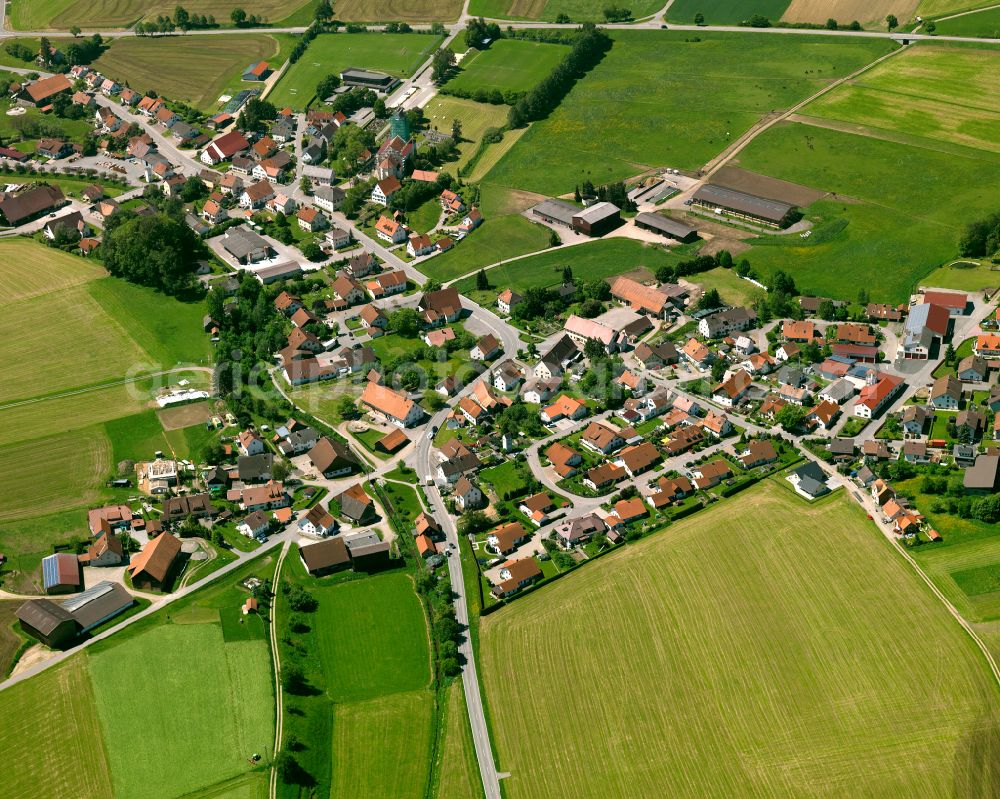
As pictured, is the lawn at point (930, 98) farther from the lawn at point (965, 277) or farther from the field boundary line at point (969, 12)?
the lawn at point (965, 277)

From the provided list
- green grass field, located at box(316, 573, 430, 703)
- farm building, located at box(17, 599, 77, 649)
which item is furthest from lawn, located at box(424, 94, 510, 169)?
farm building, located at box(17, 599, 77, 649)

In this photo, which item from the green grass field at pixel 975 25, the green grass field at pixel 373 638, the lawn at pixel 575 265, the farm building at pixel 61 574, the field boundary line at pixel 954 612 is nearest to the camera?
the field boundary line at pixel 954 612

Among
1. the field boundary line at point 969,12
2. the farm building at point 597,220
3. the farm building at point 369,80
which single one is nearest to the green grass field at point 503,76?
the farm building at point 369,80

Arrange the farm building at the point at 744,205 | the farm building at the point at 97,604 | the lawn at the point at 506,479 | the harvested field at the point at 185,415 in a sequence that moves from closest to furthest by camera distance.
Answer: the farm building at the point at 97,604 → the lawn at the point at 506,479 → the harvested field at the point at 185,415 → the farm building at the point at 744,205

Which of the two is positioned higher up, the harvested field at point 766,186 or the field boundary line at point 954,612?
the harvested field at point 766,186

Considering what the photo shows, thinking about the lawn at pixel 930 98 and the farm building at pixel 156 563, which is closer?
the farm building at pixel 156 563

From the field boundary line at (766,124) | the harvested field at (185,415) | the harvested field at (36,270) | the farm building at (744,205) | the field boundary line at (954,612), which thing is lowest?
Answer: the field boundary line at (954,612)

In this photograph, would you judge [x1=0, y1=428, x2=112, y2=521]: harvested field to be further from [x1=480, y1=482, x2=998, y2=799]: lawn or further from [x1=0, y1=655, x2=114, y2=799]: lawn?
[x1=480, y1=482, x2=998, y2=799]: lawn
